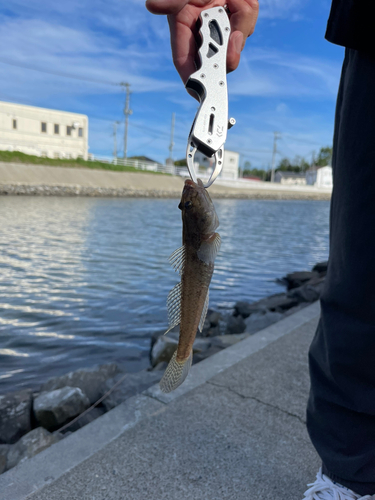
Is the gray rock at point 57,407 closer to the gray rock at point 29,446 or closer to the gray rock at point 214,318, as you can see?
the gray rock at point 29,446

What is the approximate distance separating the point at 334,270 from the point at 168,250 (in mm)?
12199

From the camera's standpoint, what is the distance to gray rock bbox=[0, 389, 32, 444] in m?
3.56

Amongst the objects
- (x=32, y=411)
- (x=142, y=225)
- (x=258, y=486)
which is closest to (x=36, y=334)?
(x=32, y=411)

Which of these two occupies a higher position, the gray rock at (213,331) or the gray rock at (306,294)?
the gray rock at (306,294)

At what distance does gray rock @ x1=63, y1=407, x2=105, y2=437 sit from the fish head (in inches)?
116

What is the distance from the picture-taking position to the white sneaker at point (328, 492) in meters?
1.76

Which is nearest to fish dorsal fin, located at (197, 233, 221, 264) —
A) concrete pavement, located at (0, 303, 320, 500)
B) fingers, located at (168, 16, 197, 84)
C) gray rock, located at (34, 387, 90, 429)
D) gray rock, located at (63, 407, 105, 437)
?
fingers, located at (168, 16, 197, 84)

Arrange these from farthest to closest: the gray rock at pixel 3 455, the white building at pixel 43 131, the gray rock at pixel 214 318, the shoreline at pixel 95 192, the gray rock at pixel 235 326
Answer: the white building at pixel 43 131 → the shoreline at pixel 95 192 → the gray rock at pixel 214 318 → the gray rock at pixel 235 326 → the gray rock at pixel 3 455

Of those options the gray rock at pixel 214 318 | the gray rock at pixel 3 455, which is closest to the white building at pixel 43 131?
the gray rock at pixel 214 318

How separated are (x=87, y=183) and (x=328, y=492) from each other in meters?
43.0

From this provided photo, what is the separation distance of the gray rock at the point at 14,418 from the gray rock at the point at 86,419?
38 cm

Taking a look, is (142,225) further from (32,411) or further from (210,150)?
(210,150)

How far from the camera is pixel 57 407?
145 inches

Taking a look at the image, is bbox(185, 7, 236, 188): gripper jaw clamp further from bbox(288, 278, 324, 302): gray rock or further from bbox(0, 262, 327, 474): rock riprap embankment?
bbox(288, 278, 324, 302): gray rock
